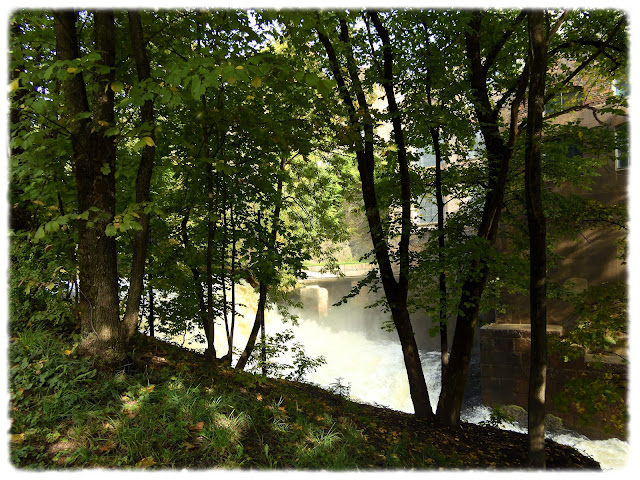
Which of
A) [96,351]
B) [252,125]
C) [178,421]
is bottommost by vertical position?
[178,421]

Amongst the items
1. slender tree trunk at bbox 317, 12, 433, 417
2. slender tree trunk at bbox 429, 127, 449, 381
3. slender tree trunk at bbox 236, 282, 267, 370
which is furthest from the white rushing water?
slender tree trunk at bbox 429, 127, 449, 381

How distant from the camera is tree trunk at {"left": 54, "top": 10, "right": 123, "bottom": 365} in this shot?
3.99m

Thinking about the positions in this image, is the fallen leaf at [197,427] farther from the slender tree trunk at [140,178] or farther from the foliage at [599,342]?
the foliage at [599,342]

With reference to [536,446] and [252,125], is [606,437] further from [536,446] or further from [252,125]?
[252,125]

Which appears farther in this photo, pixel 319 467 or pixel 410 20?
pixel 410 20

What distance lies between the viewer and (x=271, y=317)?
2177cm

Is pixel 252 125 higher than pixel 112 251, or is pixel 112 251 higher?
pixel 252 125

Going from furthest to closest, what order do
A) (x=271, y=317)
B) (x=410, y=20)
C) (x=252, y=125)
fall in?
(x=271, y=317) < (x=410, y=20) < (x=252, y=125)

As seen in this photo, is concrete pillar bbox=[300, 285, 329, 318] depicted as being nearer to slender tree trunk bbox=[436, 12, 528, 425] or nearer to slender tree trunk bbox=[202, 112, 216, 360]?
slender tree trunk bbox=[436, 12, 528, 425]

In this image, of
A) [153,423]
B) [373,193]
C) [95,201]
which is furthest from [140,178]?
[373,193]

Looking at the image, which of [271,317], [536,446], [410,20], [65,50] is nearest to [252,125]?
[65,50]

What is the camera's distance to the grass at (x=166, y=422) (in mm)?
3100

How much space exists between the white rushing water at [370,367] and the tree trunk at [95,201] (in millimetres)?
6377

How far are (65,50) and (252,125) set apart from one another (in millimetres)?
2229
